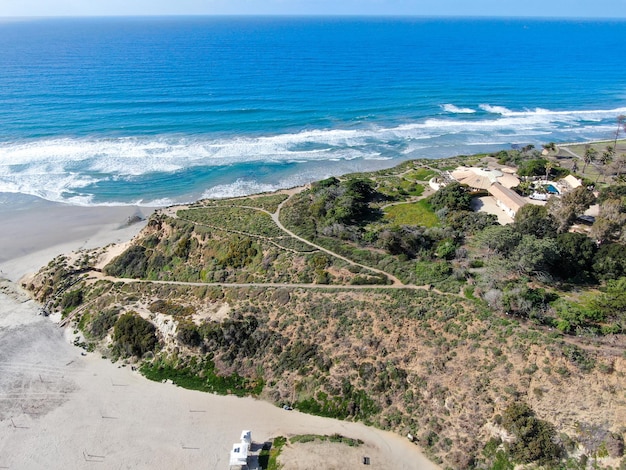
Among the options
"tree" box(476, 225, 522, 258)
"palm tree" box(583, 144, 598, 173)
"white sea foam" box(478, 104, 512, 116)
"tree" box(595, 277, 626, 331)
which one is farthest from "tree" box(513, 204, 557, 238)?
"white sea foam" box(478, 104, 512, 116)

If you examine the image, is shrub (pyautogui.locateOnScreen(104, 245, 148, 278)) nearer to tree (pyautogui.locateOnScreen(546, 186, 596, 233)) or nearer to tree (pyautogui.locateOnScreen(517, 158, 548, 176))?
tree (pyautogui.locateOnScreen(546, 186, 596, 233))

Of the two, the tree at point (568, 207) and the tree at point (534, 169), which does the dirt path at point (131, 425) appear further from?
the tree at point (534, 169)

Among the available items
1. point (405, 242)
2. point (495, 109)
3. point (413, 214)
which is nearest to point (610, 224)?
point (405, 242)

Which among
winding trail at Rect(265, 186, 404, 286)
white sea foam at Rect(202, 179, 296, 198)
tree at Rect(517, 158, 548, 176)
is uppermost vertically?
tree at Rect(517, 158, 548, 176)

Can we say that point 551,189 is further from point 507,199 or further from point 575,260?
point 575,260

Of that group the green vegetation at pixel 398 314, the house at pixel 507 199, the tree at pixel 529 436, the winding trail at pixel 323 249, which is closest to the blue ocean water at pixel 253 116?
the winding trail at pixel 323 249

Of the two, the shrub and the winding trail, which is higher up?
the winding trail
